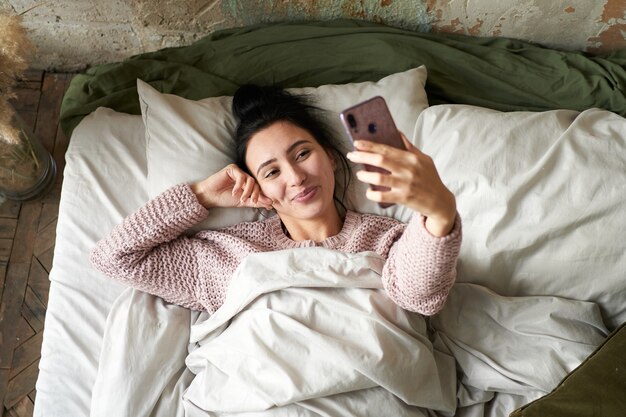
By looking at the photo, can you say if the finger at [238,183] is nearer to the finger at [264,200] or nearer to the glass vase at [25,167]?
the finger at [264,200]

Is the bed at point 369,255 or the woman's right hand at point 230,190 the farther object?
the woman's right hand at point 230,190

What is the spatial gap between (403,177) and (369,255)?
0.37 meters

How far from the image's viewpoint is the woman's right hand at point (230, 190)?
134cm

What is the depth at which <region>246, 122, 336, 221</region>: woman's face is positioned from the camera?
4.15ft

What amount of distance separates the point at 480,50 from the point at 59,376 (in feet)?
4.38

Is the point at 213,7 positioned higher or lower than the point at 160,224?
higher

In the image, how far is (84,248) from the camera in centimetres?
147

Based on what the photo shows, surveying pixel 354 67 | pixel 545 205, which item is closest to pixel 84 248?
pixel 354 67

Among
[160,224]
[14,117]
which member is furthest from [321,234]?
[14,117]

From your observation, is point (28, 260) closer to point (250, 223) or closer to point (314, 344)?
point (250, 223)

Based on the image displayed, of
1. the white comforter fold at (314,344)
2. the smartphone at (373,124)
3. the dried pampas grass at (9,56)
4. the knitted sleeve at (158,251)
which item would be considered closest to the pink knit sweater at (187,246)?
the knitted sleeve at (158,251)

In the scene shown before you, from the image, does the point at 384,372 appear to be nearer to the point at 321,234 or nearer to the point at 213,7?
the point at 321,234

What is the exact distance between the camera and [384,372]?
3.67 ft

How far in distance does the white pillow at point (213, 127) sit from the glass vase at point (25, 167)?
37cm
